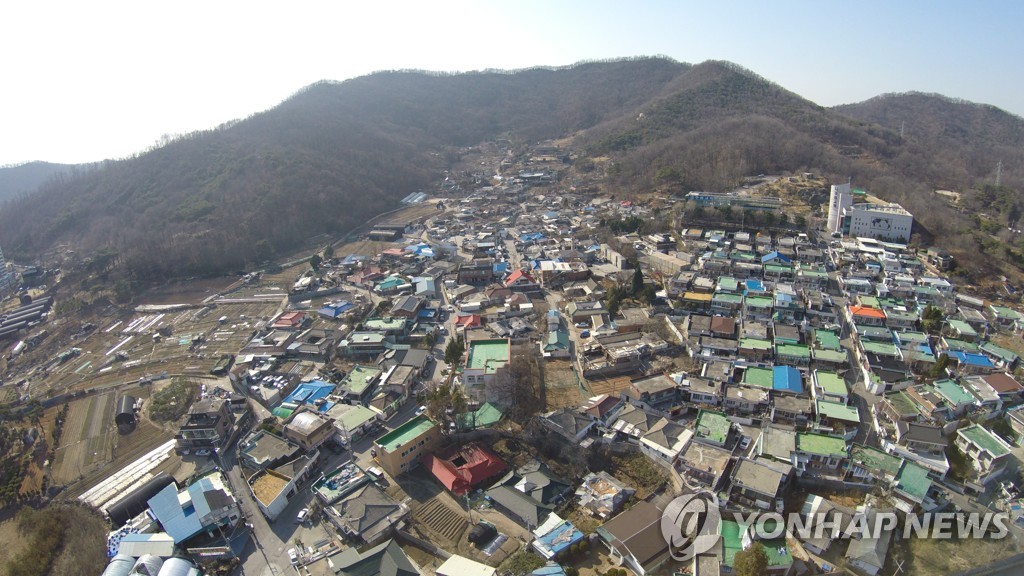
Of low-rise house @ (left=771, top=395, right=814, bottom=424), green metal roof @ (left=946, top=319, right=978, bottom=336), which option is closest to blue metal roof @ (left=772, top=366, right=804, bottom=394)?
low-rise house @ (left=771, top=395, right=814, bottom=424)

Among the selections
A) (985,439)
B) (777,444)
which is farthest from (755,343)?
(985,439)

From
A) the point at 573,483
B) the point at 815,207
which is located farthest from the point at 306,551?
the point at 815,207

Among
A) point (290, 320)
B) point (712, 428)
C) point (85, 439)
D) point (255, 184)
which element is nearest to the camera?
point (712, 428)

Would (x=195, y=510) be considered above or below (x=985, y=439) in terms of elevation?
below

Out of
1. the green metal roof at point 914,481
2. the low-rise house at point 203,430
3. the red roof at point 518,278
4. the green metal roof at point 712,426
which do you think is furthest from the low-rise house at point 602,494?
the red roof at point 518,278

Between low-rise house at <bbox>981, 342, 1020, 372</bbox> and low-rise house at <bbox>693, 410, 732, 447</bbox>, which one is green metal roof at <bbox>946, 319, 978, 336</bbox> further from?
low-rise house at <bbox>693, 410, 732, 447</bbox>

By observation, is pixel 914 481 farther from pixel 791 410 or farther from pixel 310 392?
pixel 310 392

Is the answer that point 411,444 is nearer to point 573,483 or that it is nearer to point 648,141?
point 573,483
